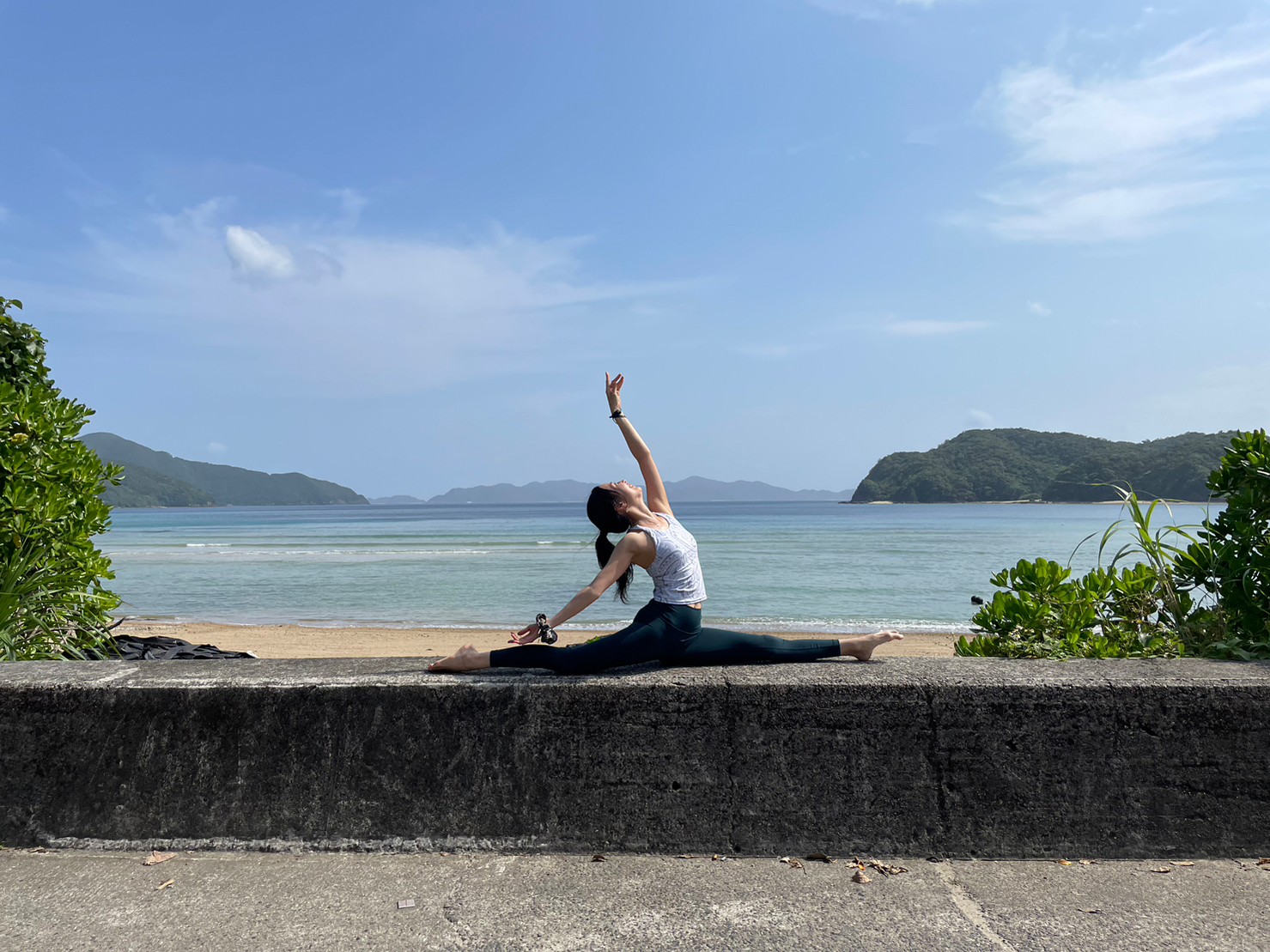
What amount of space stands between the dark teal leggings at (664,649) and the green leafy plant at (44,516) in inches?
108

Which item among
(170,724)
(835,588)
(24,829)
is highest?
(170,724)

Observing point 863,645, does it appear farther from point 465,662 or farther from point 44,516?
point 44,516

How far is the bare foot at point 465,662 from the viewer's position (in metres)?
3.12

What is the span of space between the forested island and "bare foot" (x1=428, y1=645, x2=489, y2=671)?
9378 centimetres

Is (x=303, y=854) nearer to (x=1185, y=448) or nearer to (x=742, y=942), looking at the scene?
(x=742, y=942)

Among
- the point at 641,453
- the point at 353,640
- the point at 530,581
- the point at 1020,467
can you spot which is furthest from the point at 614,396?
the point at 1020,467

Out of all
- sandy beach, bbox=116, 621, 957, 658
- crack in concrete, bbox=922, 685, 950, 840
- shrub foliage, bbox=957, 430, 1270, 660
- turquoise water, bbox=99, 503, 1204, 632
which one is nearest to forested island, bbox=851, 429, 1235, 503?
turquoise water, bbox=99, 503, 1204, 632

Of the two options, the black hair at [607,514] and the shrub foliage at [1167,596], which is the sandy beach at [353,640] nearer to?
the shrub foliage at [1167,596]

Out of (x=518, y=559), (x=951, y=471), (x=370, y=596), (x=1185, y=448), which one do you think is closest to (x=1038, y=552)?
(x=518, y=559)

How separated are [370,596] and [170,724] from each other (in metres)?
18.9

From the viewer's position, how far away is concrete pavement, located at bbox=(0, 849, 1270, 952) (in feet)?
7.65

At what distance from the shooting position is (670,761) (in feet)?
9.48

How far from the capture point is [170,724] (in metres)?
2.98

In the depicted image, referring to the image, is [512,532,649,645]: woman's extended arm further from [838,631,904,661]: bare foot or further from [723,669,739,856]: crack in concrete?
[838,631,904,661]: bare foot
